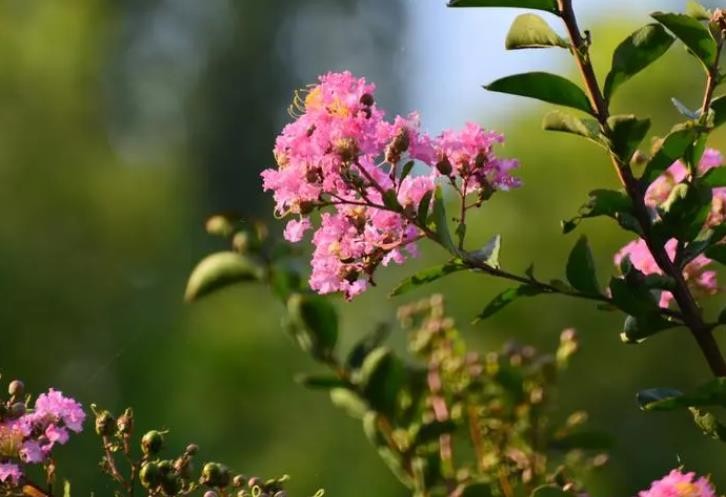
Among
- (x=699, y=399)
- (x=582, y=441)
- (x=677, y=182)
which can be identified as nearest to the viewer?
(x=699, y=399)

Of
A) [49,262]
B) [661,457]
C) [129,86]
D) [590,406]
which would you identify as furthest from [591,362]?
[129,86]

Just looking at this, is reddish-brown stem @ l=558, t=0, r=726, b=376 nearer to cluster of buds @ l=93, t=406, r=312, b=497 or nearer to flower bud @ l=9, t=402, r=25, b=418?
cluster of buds @ l=93, t=406, r=312, b=497

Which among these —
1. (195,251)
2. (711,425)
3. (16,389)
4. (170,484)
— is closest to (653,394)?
(711,425)

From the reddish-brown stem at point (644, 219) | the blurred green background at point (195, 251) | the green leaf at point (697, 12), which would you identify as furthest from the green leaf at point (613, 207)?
the blurred green background at point (195, 251)

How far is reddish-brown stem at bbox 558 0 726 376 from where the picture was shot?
583mm

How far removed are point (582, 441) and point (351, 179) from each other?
36 centimetres

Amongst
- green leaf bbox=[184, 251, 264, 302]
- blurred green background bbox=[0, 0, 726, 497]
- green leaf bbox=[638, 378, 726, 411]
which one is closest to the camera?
green leaf bbox=[184, 251, 264, 302]

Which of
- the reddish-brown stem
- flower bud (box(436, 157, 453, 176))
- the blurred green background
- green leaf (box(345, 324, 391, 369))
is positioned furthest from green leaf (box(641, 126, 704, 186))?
the blurred green background

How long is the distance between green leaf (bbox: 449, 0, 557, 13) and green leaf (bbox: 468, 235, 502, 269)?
12 centimetres

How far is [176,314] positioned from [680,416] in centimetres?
212

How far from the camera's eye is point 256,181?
23.7 feet

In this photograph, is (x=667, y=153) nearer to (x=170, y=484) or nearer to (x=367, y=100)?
(x=367, y=100)

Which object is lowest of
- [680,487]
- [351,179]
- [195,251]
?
[680,487]

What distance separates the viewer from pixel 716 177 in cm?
65
